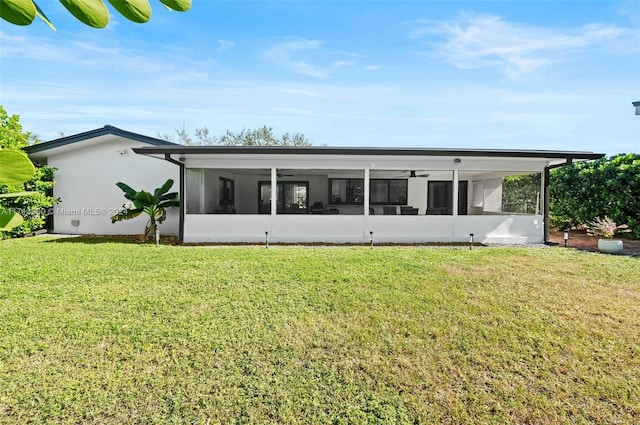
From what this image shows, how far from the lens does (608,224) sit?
13305 millimetres

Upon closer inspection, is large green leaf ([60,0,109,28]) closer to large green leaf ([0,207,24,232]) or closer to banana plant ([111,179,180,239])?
large green leaf ([0,207,24,232])

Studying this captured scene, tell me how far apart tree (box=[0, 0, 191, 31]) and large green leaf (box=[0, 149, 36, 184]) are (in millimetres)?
245

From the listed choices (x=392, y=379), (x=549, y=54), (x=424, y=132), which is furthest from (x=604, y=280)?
(x=424, y=132)

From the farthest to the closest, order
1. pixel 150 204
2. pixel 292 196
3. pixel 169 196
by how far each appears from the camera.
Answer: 1. pixel 292 196
2. pixel 169 196
3. pixel 150 204

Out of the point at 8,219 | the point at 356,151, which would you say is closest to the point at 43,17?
the point at 8,219

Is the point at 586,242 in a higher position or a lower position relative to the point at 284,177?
lower

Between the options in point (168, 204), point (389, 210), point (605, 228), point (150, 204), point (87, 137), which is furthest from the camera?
point (389, 210)

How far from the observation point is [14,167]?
0.52 m

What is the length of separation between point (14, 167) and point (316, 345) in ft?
14.6

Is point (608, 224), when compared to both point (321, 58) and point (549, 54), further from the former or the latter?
point (321, 58)

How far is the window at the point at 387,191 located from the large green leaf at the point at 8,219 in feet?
55.2

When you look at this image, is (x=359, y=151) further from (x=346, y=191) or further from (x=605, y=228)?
(x=605, y=228)

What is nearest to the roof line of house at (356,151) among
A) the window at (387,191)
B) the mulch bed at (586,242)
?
the mulch bed at (586,242)

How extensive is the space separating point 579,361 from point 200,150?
10414mm
